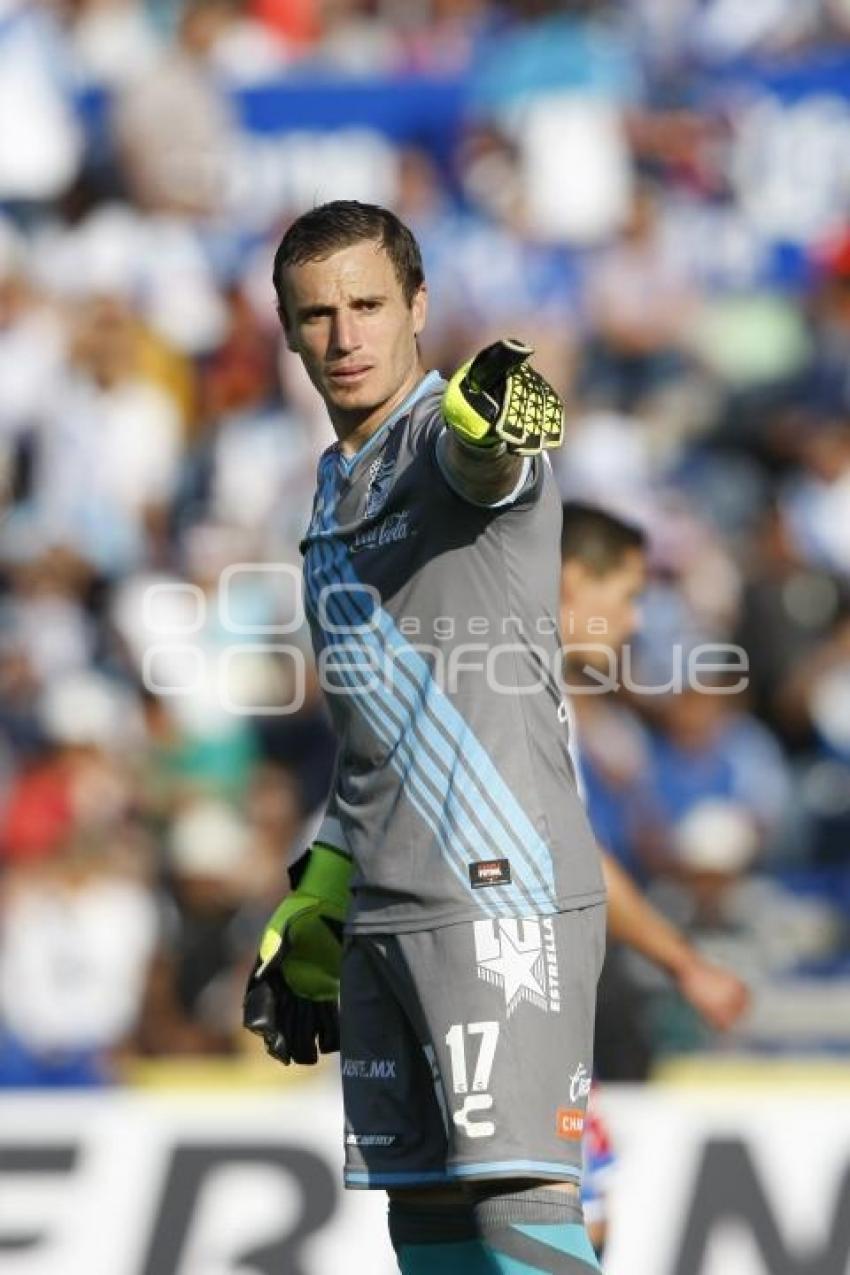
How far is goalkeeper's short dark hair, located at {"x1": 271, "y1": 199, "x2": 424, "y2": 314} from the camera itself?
413 centimetres

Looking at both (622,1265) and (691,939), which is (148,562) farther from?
(622,1265)

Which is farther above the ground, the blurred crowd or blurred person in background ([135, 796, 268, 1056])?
the blurred crowd

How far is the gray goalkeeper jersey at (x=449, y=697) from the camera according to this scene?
3961 mm

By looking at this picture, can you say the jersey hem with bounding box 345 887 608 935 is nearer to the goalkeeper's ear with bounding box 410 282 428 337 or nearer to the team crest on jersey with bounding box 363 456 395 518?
the team crest on jersey with bounding box 363 456 395 518

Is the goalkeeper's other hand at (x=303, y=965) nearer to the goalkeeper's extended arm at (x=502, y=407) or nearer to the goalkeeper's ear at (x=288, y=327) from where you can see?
the goalkeeper's ear at (x=288, y=327)

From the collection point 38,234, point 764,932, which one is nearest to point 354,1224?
point 764,932

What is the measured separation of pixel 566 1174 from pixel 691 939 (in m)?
4.66

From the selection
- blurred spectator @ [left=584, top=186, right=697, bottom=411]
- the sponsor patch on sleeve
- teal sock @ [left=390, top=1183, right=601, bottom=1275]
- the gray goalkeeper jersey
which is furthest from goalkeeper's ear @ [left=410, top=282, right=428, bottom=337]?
blurred spectator @ [left=584, top=186, right=697, bottom=411]

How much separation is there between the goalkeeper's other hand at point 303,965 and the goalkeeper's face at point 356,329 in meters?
0.89

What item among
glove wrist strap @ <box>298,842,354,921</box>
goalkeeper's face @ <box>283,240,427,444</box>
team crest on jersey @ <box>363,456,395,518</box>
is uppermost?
goalkeeper's face @ <box>283,240,427,444</box>

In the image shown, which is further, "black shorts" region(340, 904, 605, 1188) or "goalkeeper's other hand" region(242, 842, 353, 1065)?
"goalkeeper's other hand" region(242, 842, 353, 1065)

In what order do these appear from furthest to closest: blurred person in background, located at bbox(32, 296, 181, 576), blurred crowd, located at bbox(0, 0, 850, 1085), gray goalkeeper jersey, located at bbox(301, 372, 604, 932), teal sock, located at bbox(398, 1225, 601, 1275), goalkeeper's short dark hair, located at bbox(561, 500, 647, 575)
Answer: blurred person in background, located at bbox(32, 296, 181, 576) → blurred crowd, located at bbox(0, 0, 850, 1085) → goalkeeper's short dark hair, located at bbox(561, 500, 647, 575) → gray goalkeeper jersey, located at bbox(301, 372, 604, 932) → teal sock, located at bbox(398, 1225, 601, 1275)

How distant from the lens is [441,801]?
3.99 meters

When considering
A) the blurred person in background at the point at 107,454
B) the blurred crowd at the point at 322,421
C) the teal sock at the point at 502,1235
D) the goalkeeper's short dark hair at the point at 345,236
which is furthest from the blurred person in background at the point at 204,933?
the goalkeeper's short dark hair at the point at 345,236
